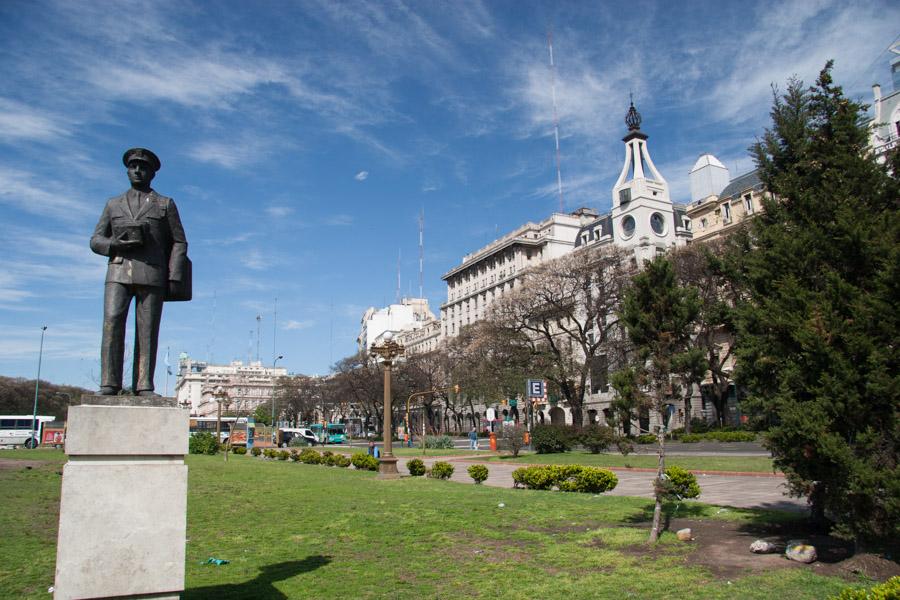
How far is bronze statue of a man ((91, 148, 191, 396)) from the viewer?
5.40 meters

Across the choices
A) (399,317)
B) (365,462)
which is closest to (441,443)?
(365,462)

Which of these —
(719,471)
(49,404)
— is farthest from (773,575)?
(49,404)

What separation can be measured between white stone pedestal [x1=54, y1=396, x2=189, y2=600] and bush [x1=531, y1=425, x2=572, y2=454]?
2811cm

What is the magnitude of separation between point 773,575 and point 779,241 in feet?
→ 13.3

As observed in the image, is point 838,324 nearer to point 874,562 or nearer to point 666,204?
point 874,562

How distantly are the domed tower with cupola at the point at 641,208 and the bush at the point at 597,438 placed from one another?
30.5 metres

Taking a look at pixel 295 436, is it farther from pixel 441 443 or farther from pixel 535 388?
pixel 535 388

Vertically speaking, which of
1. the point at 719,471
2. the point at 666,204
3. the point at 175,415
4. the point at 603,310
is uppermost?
the point at 666,204

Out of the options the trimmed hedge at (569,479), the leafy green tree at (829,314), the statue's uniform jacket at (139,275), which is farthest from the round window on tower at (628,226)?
the statue's uniform jacket at (139,275)

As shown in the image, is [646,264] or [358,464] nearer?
[646,264]

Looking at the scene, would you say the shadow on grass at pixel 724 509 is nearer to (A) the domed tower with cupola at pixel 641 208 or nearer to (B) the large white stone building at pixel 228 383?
(A) the domed tower with cupola at pixel 641 208

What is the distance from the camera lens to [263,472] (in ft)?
78.3

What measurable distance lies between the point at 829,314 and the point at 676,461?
17.9m

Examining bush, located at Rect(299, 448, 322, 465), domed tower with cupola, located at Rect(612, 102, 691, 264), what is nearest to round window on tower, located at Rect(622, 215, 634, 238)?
domed tower with cupola, located at Rect(612, 102, 691, 264)
